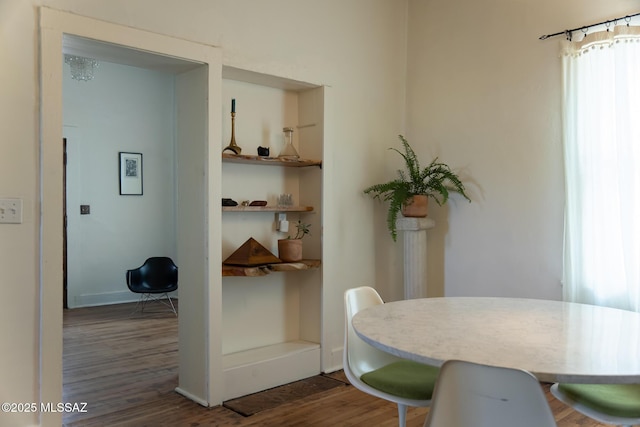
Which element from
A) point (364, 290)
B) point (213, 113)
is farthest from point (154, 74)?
point (364, 290)

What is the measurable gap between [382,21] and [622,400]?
3348 millimetres

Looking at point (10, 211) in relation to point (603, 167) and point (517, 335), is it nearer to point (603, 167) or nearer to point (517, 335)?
point (517, 335)

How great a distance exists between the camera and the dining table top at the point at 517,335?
1.43m

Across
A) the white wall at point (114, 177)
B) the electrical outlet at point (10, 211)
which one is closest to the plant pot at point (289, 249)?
the electrical outlet at point (10, 211)

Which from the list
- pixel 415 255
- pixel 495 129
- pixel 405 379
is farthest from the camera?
pixel 415 255

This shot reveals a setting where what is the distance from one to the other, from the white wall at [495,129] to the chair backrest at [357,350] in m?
1.75

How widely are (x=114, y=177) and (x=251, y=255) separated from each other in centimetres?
386

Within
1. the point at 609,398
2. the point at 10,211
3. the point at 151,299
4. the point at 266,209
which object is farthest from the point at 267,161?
the point at 151,299

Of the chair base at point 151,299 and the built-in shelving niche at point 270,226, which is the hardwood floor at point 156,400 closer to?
the built-in shelving niche at point 270,226

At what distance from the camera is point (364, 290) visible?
2574 mm

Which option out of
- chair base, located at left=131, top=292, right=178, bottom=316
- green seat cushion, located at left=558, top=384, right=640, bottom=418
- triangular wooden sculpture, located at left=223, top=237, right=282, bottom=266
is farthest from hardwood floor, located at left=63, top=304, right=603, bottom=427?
chair base, located at left=131, top=292, right=178, bottom=316

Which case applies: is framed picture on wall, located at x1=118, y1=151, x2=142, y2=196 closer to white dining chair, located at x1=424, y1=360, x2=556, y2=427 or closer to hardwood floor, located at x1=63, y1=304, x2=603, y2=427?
hardwood floor, located at x1=63, y1=304, x2=603, y2=427

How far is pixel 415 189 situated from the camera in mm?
4031

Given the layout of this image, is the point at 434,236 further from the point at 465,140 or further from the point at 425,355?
the point at 425,355
